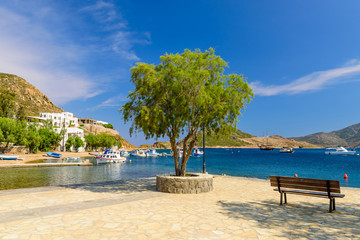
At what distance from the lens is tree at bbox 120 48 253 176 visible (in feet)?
41.3

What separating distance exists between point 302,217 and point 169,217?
4466 millimetres

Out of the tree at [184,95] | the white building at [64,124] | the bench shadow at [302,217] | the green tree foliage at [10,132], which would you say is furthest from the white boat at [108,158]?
Answer: the bench shadow at [302,217]

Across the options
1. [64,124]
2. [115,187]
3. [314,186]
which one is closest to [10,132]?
[115,187]

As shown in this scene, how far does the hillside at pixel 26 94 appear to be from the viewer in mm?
128000

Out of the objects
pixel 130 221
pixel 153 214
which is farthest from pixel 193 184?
pixel 130 221

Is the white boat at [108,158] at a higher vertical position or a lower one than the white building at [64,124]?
lower

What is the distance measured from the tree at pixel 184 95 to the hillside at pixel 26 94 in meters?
131

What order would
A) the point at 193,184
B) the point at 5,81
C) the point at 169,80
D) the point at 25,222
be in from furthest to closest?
the point at 5,81, the point at 169,80, the point at 193,184, the point at 25,222

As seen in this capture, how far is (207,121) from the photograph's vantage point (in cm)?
1412

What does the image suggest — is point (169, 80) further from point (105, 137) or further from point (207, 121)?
point (105, 137)

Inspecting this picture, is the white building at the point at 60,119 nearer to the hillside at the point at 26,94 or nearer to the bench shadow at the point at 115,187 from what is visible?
the hillside at the point at 26,94

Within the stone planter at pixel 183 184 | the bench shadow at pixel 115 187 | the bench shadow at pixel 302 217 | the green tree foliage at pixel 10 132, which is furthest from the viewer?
the green tree foliage at pixel 10 132

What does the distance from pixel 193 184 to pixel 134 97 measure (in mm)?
6216

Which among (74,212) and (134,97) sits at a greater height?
(134,97)
